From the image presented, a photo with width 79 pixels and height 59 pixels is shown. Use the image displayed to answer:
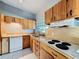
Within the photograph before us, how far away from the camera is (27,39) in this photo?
4.68m

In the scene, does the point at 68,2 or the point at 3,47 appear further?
the point at 3,47

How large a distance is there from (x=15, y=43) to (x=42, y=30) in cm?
155

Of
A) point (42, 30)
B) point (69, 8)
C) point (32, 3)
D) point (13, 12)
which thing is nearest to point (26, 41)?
point (42, 30)

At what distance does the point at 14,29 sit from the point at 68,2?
3649 millimetres

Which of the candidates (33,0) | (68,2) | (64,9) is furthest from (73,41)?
(33,0)

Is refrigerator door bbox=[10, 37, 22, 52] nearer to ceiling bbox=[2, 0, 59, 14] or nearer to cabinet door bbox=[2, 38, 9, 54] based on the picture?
cabinet door bbox=[2, 38, 9, 54]

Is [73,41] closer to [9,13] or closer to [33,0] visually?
[33,0]

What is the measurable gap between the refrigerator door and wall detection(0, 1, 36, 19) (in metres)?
1.50

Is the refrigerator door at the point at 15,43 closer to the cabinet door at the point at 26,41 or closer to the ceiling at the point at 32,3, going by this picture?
Result: the cabinet door at the point at 26,41

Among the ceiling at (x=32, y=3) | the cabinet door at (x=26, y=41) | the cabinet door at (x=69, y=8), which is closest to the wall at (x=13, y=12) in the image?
the ceiling at (x=32, y=3)

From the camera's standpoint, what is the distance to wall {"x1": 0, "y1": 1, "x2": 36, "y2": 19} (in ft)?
13.9

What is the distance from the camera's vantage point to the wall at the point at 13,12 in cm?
423

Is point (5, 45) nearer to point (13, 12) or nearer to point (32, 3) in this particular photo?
point (13, 12)

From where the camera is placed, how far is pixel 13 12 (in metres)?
4.68
